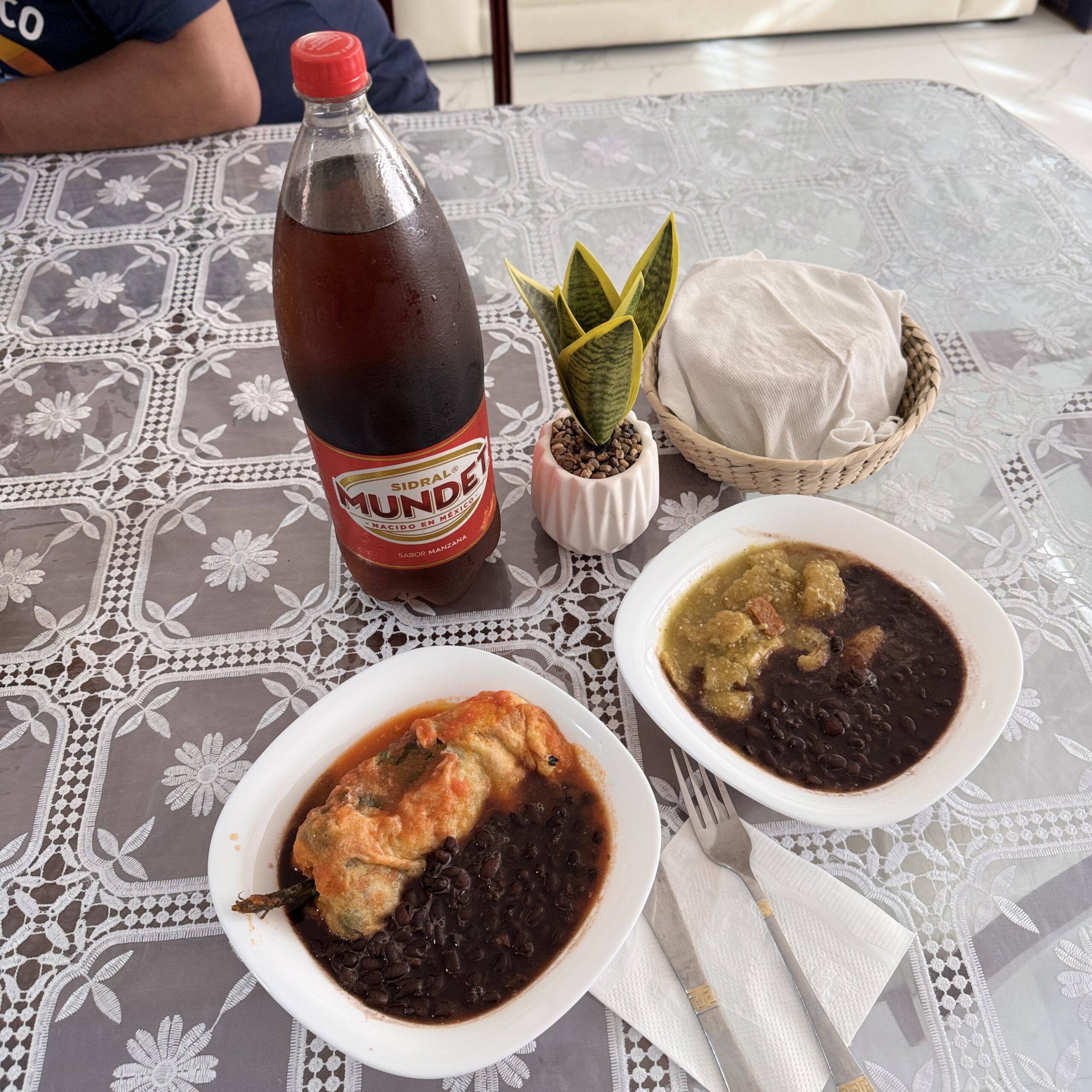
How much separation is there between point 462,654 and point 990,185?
4.32 ft

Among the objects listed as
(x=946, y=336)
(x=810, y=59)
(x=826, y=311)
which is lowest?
(x=810, y=59)

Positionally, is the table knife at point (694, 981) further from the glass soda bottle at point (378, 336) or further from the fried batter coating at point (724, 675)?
the glass soda bottle at point (378, 336)

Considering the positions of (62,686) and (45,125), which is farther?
(45,125)

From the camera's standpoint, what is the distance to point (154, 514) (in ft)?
3.60

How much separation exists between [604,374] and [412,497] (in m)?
0.22

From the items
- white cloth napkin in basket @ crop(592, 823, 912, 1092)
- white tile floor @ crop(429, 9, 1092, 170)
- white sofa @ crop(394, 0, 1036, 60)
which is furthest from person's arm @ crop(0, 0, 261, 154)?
white sofa @ crop(394, 0, 1036, 60)

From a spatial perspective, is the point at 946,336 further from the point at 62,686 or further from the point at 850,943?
the point at 62,686

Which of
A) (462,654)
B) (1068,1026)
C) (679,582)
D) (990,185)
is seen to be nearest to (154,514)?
(462,654)

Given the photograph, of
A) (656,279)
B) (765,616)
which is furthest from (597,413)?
(765,616)

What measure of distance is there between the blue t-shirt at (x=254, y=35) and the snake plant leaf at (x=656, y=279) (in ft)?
2.30

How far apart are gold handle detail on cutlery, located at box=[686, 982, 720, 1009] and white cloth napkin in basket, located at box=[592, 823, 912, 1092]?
10 millimetres

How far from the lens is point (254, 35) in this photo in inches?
69.1

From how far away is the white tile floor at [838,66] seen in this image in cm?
343

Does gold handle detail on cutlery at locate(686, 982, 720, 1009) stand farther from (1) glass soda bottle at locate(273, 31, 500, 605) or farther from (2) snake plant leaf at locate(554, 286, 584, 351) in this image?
(2) snake plant leaf at locate(554, 286, 584, 351)
